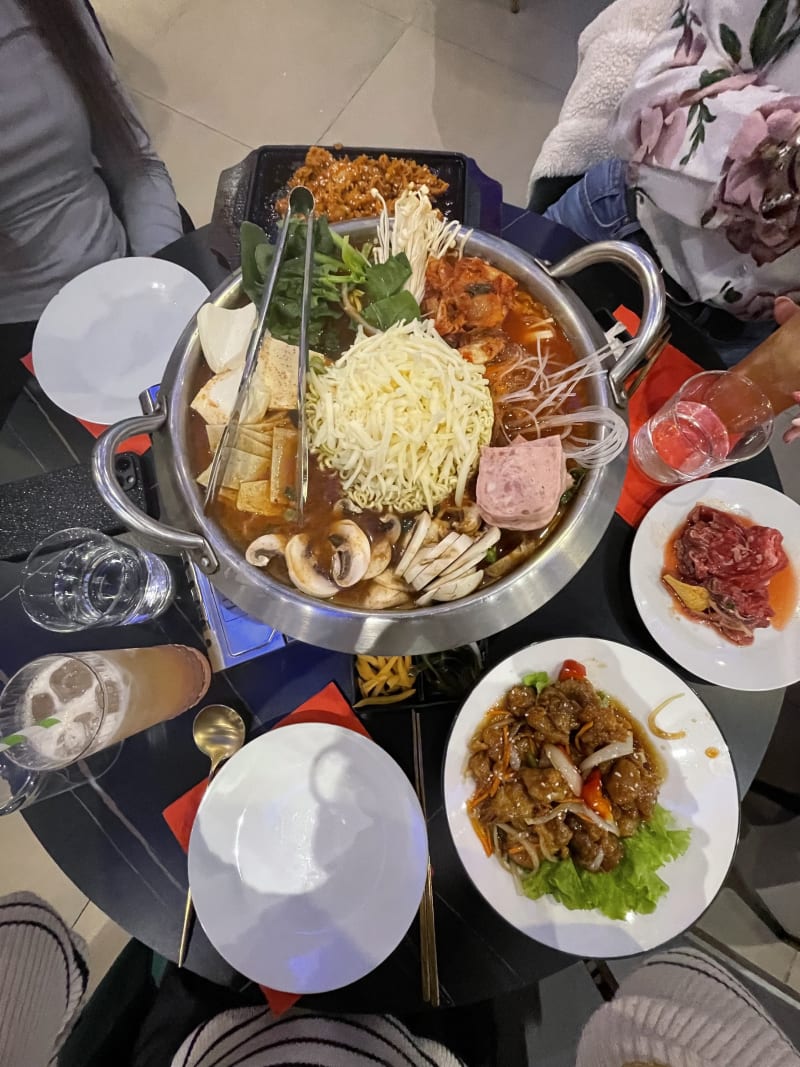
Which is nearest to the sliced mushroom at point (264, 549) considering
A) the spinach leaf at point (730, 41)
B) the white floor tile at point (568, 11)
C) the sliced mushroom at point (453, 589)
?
the sliced mushroom at point (453, 589)

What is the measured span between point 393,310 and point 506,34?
425 centimetres

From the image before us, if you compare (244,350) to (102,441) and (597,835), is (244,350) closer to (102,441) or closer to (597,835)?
(102,441)

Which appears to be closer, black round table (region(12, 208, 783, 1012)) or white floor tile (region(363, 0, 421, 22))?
black round table (region(12, 208, 783, 1012))

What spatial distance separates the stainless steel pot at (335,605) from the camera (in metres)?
1.44

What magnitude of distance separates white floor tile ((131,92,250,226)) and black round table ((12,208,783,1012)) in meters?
3.26

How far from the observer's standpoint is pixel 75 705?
1600mm

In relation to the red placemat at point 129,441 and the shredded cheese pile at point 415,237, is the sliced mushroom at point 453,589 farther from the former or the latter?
the red placemat at point 129,441

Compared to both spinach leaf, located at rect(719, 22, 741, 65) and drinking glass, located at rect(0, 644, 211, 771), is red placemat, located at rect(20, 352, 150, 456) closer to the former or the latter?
drinking glass, located at rect(0, 644, 211, 771)

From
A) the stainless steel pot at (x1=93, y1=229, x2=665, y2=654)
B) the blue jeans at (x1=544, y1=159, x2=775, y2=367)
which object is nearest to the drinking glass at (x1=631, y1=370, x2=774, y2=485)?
the stainless steel pot at (x1=93, y1=229, x2=665, y2=654)

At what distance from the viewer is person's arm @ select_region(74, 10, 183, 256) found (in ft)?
7.94

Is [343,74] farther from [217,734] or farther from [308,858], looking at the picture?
[308,858]

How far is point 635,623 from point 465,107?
4.15 meters

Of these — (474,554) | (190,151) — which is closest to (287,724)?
(474,554)

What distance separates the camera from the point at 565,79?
4336 mm
